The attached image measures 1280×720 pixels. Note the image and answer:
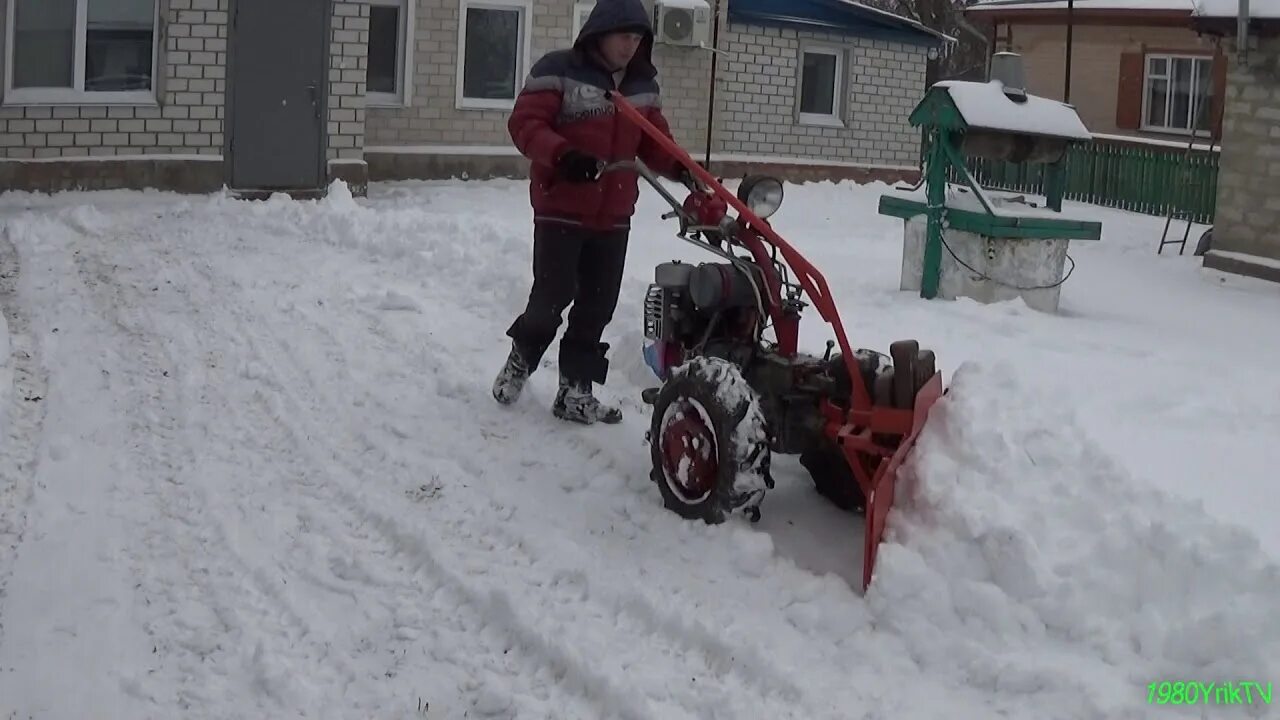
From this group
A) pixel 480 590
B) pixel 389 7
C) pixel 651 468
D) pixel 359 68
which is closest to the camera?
pixel 480 590

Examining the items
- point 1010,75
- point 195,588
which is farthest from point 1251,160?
point 195,588

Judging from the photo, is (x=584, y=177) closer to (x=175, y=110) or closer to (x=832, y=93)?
(x=175, y=110)

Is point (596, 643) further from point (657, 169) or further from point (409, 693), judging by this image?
point (657, 169)

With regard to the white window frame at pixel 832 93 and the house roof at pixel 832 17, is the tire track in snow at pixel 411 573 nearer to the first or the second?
the house roof at pixel 832 17

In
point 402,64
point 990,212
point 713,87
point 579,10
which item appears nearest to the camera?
point 990,212

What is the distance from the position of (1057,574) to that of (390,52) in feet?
48.2

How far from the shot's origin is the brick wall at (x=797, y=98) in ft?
65.3

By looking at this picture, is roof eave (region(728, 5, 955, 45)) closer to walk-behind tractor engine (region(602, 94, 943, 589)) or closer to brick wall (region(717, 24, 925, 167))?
brick wall (region(717, 24, 925, 167))

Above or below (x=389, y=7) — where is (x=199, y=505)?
below

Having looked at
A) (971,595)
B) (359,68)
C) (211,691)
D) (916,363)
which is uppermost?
(359,68)

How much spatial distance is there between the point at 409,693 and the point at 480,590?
66 cm

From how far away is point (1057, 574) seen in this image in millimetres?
4410

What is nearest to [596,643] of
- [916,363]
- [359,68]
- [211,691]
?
[211,691]

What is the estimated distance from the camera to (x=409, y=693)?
415cm
